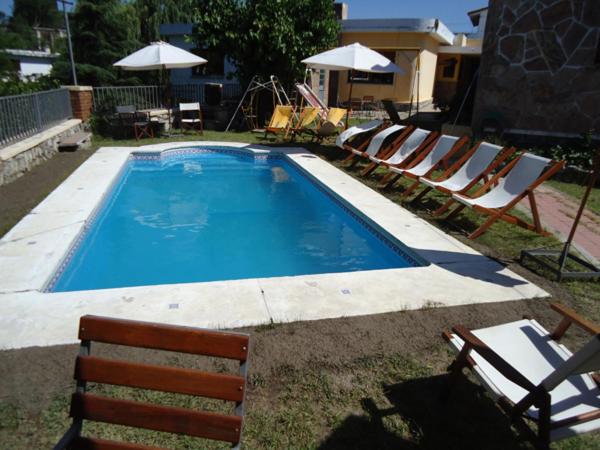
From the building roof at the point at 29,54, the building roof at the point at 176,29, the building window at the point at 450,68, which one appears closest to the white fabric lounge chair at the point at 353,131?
the building roof at the point at 176,29

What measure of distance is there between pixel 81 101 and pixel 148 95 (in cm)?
269

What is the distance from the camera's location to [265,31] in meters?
13.5

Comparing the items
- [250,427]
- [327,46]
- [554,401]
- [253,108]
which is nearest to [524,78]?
[327,46]

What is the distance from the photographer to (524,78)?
32.8 ft

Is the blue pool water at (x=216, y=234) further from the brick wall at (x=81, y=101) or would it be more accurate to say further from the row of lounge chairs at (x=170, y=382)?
the brick wall at (x=81, y=101)

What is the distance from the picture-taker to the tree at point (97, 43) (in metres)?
21.9

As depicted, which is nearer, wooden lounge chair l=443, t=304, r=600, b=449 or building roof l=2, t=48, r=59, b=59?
wooden lounge chair l=443, t=304, r=600, b=449

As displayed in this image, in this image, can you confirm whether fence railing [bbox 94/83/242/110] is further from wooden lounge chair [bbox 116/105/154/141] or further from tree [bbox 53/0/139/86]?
tree [bbox 53/0/139/86]

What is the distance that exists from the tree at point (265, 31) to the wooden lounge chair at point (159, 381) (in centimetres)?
1318

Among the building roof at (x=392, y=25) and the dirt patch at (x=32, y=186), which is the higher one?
the building roof at (x=392, y=25)

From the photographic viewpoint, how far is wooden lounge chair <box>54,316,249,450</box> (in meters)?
1.76

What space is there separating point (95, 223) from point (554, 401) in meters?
6.08

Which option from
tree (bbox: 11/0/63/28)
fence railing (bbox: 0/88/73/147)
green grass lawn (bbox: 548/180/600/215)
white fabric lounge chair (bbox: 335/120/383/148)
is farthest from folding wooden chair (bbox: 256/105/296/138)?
tree (bbox: 11/0/63/28)

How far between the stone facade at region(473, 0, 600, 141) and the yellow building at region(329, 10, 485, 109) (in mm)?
8188
